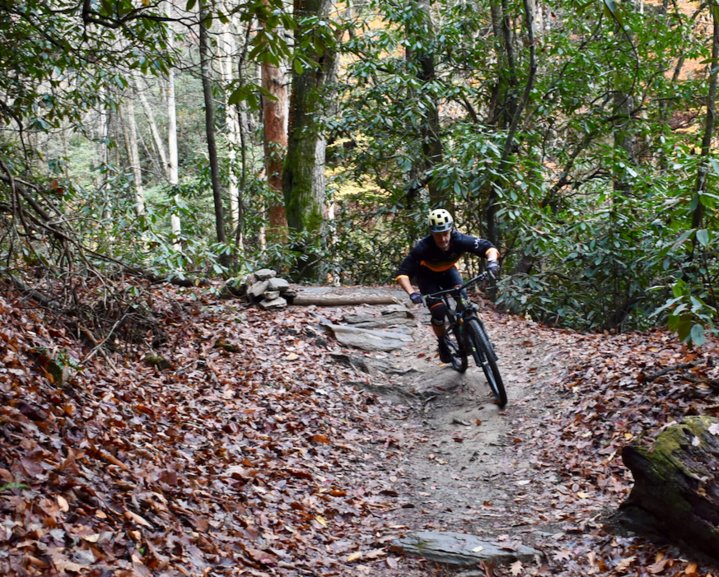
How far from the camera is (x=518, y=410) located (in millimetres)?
8055

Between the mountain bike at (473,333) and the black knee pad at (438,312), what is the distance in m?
0.06

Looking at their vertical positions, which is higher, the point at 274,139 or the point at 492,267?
the point at 274,139

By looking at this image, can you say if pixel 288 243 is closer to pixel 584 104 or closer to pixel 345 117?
pixel 345 117

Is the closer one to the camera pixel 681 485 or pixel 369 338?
pixel 681 485

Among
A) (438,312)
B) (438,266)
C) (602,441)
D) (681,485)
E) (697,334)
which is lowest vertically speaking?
(602,441)

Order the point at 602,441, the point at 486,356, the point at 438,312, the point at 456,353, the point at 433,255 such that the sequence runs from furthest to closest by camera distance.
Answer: the point at 456,353
the point at 438,312
the point at 433,255
the point at 486,356
the point at 602,441

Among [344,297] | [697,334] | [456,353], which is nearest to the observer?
[697,334]

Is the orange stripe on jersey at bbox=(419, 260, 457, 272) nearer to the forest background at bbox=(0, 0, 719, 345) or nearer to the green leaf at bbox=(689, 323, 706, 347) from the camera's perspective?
the forest background at bbox=(0, 0, 719, 345)

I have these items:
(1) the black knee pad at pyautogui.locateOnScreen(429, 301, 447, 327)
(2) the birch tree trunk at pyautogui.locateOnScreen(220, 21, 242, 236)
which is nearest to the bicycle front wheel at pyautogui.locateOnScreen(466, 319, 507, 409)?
(1) the black knee pad at pyautogui.locateOnScreen(429, 301, 447, 327)

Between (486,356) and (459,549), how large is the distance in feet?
10.4

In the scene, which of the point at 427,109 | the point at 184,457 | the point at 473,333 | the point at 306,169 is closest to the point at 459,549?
the point at 184,457

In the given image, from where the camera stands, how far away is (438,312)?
8523 millimetres

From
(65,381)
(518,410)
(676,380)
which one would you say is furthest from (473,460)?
(65,381)

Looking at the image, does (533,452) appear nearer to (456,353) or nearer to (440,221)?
(456,353)
